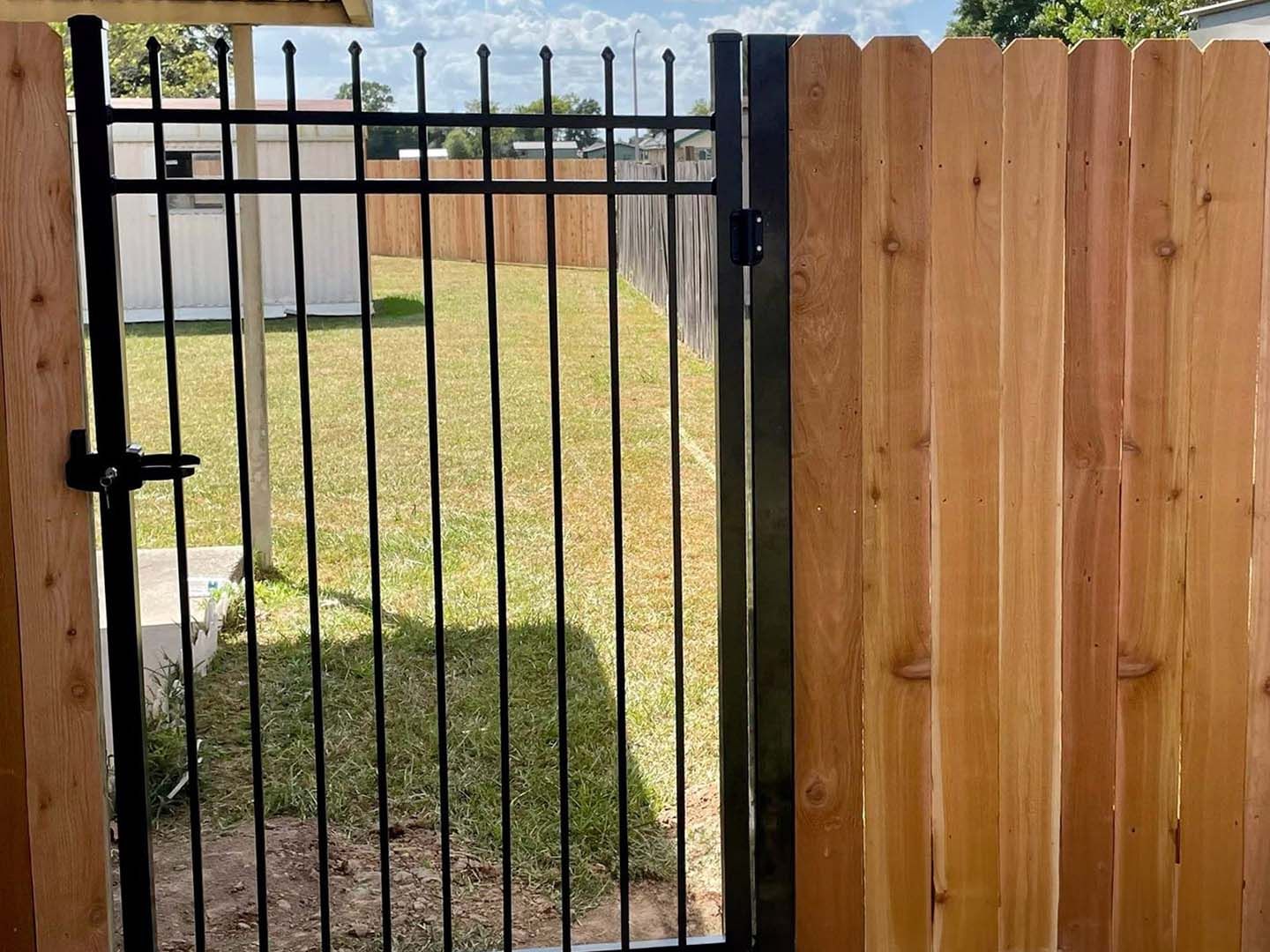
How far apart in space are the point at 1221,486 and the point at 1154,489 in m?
0.15

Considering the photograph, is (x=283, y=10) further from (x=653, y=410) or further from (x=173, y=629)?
(x=653, y=410)

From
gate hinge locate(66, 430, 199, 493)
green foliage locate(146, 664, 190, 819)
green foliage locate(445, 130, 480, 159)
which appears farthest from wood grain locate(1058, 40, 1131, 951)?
green foliage locate(445, 130, 480, 159)

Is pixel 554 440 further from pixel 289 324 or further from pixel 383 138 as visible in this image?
pixel 383 138

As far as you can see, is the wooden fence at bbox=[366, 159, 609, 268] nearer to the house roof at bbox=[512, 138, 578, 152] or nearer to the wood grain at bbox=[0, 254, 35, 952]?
the house roof at bbox=[512, 138, 578, 152]

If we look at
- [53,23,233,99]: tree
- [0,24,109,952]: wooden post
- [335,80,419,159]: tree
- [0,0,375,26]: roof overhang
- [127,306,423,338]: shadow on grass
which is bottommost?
[0,24,109,952]: wooden post

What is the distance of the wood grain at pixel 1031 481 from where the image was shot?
264cm

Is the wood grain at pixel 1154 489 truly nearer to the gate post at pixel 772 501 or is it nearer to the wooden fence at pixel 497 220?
the gate post at pixel 772 501

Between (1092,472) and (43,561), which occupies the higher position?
(1092,472)

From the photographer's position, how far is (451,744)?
475 centimetres

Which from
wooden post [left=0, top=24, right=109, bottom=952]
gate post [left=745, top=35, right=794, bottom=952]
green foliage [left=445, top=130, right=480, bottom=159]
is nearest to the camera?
Result: wooden post [left=0, top=24, right=109, bottom=952]

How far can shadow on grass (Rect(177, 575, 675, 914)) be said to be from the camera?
3.99 metres

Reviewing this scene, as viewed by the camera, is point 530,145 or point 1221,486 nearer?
point 1221,486

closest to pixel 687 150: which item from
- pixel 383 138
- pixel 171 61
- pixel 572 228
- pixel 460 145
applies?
pixel 572 228

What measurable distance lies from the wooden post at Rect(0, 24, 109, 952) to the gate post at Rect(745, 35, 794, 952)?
4.32 feet
